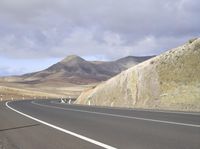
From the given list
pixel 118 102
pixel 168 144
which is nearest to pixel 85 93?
pixel 118 102

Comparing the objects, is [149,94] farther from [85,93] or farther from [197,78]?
[85,93]

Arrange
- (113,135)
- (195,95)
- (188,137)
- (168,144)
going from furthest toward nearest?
(195,95) → (113,135) → (188,137) → (168,144)

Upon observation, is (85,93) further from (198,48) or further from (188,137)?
(188,137)

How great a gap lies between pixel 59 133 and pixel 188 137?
5.15 metres

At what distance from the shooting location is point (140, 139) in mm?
13539

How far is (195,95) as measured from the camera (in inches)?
1649

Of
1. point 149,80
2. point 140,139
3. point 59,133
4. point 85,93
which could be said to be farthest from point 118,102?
point 140,139

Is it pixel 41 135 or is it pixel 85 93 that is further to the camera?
pixel 85 93

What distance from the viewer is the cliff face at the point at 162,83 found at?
143 ft

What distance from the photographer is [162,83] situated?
47281 millimetres

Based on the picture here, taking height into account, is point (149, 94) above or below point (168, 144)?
above

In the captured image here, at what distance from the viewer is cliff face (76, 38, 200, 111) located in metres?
43.7

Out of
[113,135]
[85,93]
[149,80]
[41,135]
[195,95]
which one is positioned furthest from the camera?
[85,93]

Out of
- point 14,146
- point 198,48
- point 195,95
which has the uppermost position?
point 198,48
